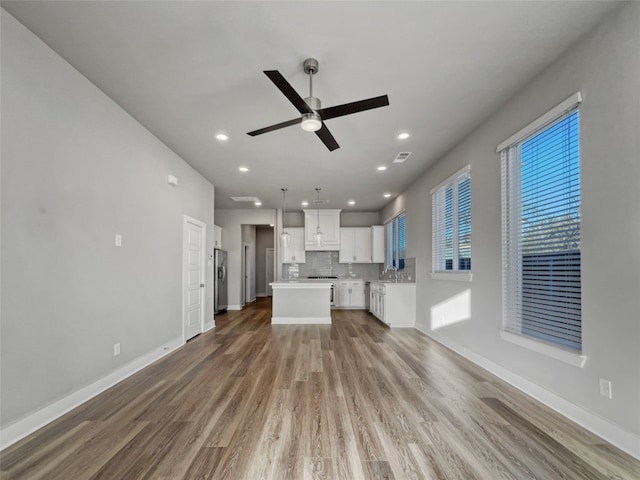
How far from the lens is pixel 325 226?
333 inches

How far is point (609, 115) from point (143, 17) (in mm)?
3219

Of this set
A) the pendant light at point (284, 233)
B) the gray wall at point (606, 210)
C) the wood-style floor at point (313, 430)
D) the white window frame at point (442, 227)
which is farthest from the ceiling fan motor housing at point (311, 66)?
the pendant light at point (284, 233)

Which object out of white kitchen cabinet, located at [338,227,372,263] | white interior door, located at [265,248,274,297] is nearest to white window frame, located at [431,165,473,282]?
white kitchen cabinet, located at [338,227,372,263]

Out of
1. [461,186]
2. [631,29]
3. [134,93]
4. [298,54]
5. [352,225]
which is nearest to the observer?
[631,29]

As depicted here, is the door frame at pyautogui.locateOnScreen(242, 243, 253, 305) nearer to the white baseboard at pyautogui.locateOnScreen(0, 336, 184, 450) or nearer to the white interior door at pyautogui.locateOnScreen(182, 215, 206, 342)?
the white interior door at pyautogui.locateOnScreen(182, 215, 206, 342)

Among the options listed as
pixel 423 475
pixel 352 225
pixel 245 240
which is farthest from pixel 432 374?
pixel 245 240

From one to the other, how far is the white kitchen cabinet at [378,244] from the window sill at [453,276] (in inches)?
139

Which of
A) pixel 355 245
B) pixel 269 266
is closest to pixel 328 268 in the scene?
pixel 355 245

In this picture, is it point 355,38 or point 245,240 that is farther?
point 245,240

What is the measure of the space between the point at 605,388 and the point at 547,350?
0.50 m

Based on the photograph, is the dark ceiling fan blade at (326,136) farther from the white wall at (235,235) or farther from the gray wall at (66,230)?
the white wall at (235,235)

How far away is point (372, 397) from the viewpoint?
2.69 m

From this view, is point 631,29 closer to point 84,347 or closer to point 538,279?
point 538,279

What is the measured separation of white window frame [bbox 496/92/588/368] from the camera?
2.29m
